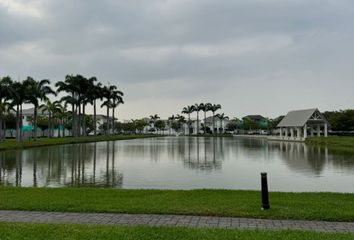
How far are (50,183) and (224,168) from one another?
379 inches

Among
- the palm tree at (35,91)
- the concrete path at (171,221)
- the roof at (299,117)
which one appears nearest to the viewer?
the concrete path at (171,221)

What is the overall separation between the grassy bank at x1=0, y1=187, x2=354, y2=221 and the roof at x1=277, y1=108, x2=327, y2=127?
2345 inches

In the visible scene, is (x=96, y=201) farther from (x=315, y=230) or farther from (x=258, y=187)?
(x=258, y=187)

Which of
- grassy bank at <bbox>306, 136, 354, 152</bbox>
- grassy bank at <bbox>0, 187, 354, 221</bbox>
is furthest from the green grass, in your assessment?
grassy bank at <bbox>306, 136, 354, 152</bbox>

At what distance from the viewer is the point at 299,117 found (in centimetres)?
7081

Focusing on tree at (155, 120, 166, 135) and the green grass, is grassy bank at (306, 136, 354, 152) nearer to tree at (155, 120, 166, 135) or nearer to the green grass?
the green grass

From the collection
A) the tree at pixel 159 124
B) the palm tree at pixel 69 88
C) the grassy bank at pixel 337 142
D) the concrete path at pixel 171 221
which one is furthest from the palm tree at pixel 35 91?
the tree at pixel 159 124

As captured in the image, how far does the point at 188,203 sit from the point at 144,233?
2986 mm

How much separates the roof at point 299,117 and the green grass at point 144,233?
63.4 metres

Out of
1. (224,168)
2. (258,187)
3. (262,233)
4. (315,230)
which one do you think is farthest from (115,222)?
(224,168)

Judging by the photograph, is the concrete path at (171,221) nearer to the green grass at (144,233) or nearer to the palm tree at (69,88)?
the green grass at (144,233)

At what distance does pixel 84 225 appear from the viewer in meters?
7.23

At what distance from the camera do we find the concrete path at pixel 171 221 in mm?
7258

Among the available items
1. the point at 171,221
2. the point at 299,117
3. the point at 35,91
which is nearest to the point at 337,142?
the point at 299,117
